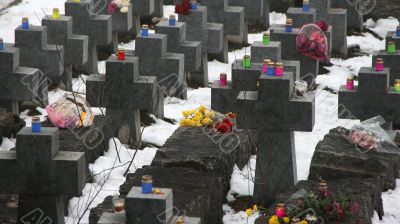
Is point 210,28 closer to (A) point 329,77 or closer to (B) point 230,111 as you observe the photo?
(A) point 329,77

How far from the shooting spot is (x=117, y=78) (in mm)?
15180

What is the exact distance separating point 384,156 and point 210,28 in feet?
17.2

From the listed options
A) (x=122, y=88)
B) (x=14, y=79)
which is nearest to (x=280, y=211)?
(x=122, y=88)

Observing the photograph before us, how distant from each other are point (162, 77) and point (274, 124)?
3548mm

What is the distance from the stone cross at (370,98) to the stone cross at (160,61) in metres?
2.64

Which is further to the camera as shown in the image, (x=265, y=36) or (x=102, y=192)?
(x=265, y=36)

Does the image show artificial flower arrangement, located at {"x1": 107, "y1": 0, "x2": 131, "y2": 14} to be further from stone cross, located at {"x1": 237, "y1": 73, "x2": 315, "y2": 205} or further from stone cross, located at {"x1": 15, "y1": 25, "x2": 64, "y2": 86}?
stone cross, located at {"x1": 237, "y1": 73, "x2": 315, "y2": 205}

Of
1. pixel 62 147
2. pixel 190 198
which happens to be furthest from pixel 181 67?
pixel 190 198

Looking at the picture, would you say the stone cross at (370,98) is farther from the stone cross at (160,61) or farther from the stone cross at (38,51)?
the stone cross at (38,51)

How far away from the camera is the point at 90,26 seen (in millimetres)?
18156

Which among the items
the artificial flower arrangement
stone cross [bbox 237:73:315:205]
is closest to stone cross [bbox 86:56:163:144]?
stone cross [bbox 237:73:315:205]

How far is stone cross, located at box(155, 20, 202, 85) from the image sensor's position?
57.0 feet

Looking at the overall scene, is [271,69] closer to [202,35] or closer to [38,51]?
[38,51]

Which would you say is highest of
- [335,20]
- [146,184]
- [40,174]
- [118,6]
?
[118,6]
